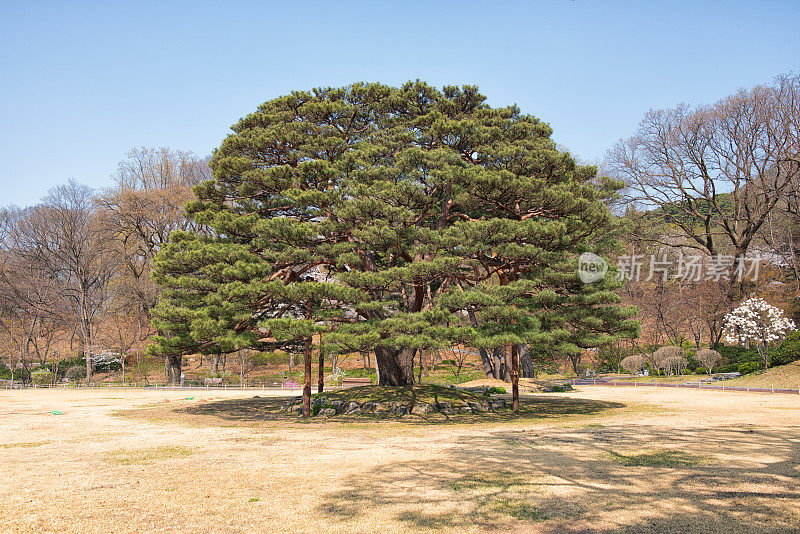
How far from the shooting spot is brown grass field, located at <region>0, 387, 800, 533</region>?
237 inches

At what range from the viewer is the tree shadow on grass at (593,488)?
5941mm

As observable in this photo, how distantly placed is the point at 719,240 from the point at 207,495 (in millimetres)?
49192

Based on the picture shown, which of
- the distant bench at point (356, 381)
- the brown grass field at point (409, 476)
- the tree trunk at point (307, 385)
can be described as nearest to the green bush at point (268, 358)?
the distant bench at point (356, 381)

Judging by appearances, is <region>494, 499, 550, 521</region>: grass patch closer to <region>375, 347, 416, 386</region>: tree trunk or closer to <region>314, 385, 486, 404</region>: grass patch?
<region>314, 385, 486, 404</region>: grass patch

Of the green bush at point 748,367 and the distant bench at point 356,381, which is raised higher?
the green bush at point 748,367

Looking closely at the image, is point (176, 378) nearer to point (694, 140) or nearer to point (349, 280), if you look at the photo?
point (349, 280)

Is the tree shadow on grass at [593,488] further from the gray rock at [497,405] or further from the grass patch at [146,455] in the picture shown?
the gray rock at [497,405]

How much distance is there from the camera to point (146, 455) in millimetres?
10445

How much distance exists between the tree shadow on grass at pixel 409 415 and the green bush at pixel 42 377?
24.7 m

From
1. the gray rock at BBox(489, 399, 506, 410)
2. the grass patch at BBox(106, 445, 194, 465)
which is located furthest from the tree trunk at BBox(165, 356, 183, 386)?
the grass patch at BBox(106, 445, 194, 465)

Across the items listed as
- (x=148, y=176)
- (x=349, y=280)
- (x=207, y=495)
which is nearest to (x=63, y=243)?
(x=148, y=176)

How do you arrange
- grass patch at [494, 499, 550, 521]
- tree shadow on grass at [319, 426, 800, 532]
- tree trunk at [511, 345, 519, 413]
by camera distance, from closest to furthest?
tree shadow on grass at [319, 426, 800, 532]
grass patch at [494, 499, 550, 521]
tree trunk at [511, 345, 519, 413]

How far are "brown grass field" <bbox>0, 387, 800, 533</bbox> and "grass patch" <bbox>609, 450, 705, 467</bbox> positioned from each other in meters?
0.04

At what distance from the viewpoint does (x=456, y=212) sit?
2122cm
